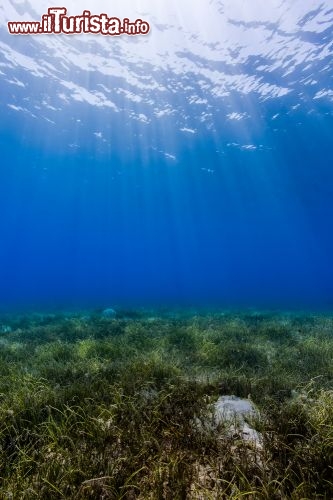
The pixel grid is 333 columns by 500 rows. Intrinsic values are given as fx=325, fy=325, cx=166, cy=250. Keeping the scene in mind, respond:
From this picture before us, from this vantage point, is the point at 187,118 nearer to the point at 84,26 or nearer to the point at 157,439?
the point at 84,26

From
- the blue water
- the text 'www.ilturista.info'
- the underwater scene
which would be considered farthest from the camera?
the blue water

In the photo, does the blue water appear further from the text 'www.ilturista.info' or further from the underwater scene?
the text 'www.ilturista.info'

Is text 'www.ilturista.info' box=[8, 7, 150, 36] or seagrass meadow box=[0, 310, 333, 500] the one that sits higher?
text 'www.ilturista.info' box=[8, 7, 150, 36]

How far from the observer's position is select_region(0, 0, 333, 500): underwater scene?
10.1 feet

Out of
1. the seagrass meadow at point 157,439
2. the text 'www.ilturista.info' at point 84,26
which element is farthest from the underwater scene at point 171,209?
the text 'www.ilturista.info' at point 84,26

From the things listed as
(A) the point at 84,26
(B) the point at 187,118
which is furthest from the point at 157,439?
(B) the point at 187,118

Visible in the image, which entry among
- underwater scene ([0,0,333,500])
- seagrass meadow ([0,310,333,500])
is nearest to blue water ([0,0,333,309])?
underwater scene ([0,0,333,500])

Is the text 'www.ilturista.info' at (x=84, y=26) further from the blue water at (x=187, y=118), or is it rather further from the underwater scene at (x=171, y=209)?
the blue water at (x=187, y=118)

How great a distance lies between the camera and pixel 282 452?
10.4 ft

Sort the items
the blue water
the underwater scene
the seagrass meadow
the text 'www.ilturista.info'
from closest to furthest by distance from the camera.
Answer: the seagrass meadow, the underwater scene, the text 'www.ilturista.info', the blue water

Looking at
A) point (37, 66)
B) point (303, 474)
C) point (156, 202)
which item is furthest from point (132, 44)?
point (156, 202)

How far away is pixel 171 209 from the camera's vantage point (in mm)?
98812

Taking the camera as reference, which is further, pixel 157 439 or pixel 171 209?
pixel 171 209

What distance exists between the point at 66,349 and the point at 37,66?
111 feet
